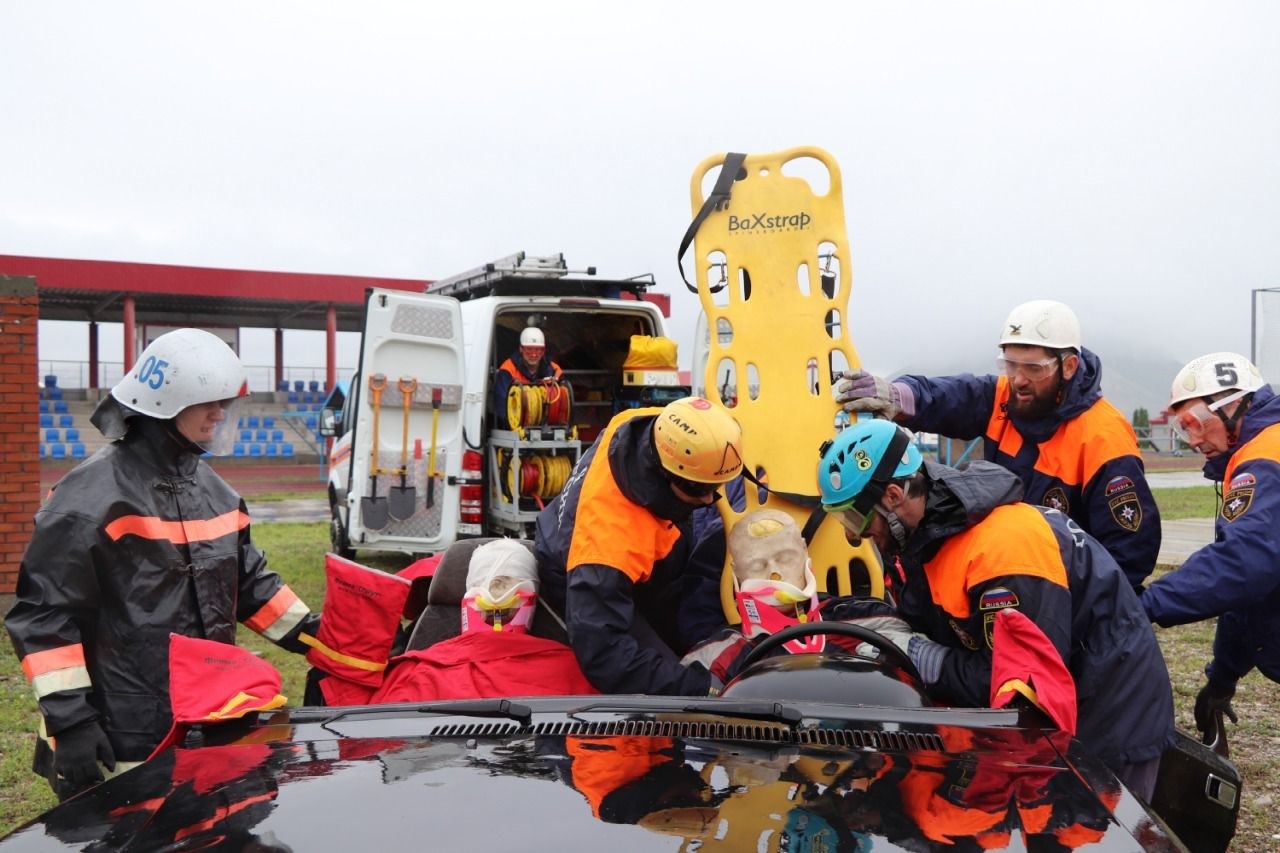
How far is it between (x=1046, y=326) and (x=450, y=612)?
251 cm

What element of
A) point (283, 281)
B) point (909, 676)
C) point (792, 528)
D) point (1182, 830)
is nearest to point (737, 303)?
point (792, 528)

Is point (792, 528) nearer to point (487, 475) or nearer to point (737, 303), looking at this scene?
point (737, 303)

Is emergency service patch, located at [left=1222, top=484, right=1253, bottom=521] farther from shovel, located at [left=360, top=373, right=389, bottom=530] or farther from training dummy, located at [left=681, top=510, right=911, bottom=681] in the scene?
shovel, located at [left=360, top=373, right=389, bottom=530]

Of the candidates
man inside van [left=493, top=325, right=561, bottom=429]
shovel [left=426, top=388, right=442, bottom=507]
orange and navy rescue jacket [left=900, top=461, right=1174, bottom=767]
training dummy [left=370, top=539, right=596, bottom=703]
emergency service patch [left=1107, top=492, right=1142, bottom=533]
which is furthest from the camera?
man inside van [left=493, top=325, right=561, bottom=429]

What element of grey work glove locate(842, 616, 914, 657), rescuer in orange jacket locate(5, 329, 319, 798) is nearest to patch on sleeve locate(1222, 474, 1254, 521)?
grey work glove locate(842, 616, 914, 657)

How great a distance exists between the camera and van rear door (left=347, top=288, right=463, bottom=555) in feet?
28.1

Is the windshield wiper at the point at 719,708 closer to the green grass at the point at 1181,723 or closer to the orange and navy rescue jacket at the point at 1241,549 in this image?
the orange and navy rescue jacket at the point at 1241,549

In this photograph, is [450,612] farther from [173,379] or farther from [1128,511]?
[1128,511]

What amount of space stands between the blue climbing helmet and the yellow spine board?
142cm

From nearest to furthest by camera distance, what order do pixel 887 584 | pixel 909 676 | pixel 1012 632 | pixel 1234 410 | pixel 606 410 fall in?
pixel 1012 632 → pixel 909 676 → pixel 1234 410 → pixel 887 584 → pixel 606 410

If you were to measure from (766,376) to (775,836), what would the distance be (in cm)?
308

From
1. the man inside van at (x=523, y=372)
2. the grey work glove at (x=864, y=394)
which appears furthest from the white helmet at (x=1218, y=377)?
the man inside van at (x=523, y=372)

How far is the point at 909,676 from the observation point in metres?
2.59

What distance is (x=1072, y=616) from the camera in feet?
8.89
